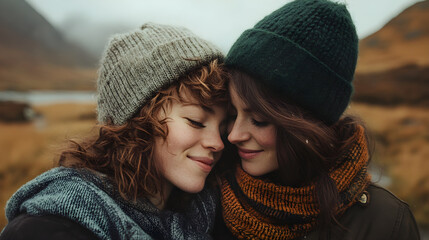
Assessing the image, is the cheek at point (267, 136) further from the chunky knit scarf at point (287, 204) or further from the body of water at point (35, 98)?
the body of water at point (35, 98)

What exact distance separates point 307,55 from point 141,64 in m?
0.99

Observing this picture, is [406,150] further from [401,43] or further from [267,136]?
[267,136]

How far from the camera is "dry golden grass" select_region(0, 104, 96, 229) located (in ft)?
26.2

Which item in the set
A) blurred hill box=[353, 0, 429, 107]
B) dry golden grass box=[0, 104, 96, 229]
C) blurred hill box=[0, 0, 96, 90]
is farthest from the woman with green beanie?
blurred hill box=[0, 0, 96, 90]

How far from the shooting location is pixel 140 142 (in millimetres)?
1671

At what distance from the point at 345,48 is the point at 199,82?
906mm

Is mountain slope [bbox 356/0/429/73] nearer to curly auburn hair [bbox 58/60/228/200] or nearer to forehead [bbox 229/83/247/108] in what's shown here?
forehead [bbox 229/83/247/108]

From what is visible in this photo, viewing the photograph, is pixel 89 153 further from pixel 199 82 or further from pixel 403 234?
pixel 403 234

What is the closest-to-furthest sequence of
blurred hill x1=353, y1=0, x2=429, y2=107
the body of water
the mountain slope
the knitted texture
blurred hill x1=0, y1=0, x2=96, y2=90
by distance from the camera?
the knitted texture < blurred hill x1=353, y1=0, x2=429, y2=107 < the mountain slope < the body of water < blurred hill x1=0, y1=0, x2=96, y2=90

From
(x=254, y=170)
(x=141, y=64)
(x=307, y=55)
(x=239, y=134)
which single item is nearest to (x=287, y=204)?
(x=254, y=170)

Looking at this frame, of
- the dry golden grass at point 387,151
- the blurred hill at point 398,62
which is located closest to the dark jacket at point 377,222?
the dry golden grass at point 387,151

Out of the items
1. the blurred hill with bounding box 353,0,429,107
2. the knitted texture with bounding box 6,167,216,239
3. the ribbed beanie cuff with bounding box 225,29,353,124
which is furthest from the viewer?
the blurred hill with bounding box 353,0,429,107

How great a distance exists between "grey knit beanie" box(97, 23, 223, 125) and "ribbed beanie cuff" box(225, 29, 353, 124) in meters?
0.33

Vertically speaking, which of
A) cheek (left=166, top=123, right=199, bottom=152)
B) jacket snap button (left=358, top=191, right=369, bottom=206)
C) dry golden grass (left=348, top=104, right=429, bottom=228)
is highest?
cheek (left=166, top=123, right=199, bottom=152)
